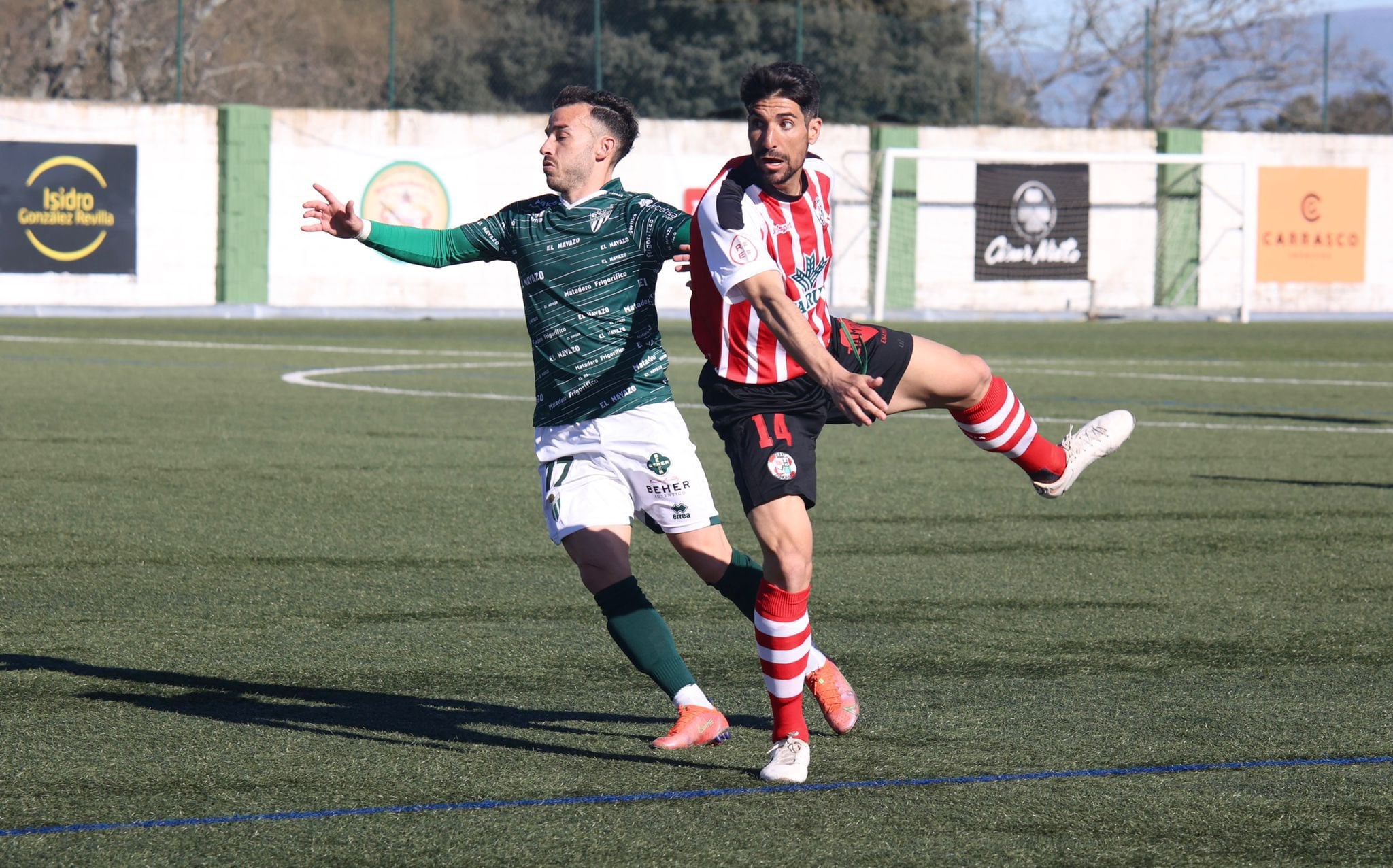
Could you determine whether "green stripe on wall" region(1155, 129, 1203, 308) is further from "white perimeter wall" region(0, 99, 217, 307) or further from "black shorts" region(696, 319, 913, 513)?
"black shorts" region(696, 319, 913, 513)

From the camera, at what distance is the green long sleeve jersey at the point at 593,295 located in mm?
5402

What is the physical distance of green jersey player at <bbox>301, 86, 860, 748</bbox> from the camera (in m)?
5.34

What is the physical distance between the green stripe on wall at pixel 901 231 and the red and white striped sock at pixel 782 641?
32.4 m

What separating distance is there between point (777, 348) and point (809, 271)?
0.81 feet

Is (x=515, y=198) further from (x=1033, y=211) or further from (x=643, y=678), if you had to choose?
(x=643, y=678)

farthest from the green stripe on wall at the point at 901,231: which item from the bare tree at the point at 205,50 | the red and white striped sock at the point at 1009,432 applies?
the red and white striped sock at the point at 1009,432

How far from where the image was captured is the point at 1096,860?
13.6ft

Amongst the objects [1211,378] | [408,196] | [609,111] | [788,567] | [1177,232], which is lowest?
[788,567]

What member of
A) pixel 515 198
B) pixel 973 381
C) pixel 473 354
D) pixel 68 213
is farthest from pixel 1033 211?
pixel 973 381

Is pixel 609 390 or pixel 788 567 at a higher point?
pixel 609 390

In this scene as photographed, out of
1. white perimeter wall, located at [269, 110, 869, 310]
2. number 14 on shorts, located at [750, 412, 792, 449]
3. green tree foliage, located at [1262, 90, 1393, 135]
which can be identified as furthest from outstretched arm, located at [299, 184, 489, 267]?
green tree foliage, located at [1262, 90, 1393, 135]

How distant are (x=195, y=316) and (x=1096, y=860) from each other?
2990 centimetres

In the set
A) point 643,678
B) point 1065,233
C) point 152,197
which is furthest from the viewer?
point 1065,233

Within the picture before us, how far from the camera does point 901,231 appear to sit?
3741cm
